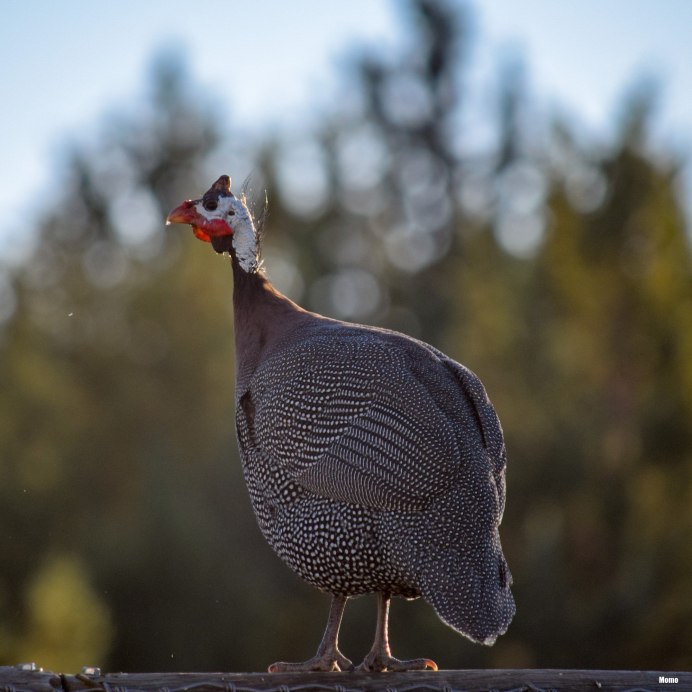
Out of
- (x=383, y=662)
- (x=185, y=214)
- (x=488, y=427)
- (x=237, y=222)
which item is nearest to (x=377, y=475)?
(x=488, y=427)

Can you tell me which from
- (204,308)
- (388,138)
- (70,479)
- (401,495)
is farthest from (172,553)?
(388,138)

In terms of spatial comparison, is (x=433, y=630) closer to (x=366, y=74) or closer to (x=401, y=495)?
(x=401, y=495)

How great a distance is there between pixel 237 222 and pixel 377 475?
1584mm

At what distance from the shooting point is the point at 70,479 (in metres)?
16.8

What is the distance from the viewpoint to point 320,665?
15.9 feet

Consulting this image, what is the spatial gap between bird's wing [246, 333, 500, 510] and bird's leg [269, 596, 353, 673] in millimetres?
502

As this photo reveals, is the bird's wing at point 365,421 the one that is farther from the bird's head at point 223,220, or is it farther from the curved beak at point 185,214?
the curved beak at point 185,214

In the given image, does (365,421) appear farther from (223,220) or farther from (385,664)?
(223,220)

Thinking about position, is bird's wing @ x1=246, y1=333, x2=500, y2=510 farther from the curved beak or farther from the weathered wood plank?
the curved beak

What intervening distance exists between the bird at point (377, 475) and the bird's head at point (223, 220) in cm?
59

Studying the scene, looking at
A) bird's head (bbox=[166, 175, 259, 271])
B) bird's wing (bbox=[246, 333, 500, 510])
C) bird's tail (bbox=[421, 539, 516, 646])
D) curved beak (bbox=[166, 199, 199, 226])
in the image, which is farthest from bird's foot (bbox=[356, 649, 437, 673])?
curved beak (bbox=[166, 199, 199, 226])

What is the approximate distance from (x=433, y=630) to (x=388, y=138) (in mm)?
17314

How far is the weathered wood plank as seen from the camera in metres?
3.93

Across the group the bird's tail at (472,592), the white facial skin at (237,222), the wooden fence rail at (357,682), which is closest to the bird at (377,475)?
the bird's tail at (472,592)
